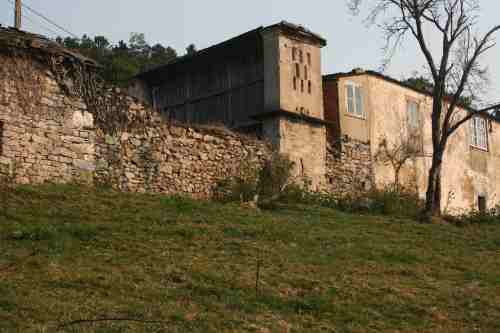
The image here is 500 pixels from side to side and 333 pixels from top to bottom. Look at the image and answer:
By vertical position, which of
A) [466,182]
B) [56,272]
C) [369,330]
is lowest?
[369,330]

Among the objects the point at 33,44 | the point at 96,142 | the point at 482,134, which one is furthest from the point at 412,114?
the point at 33,44

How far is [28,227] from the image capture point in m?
10.4

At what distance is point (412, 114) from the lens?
24.3 metres

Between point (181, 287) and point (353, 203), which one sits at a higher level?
point (353, 203)

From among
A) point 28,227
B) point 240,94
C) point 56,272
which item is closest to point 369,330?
point 56,272

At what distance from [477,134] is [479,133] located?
8.2 inches

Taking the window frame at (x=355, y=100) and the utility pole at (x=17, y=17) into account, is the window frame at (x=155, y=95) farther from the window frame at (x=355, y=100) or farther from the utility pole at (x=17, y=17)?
the window frame at (x=355, y=100)

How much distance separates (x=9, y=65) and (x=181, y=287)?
23.8 ft

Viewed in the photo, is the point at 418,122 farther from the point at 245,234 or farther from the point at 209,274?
the point at 209,274

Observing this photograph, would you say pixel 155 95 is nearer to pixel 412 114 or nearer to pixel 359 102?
pixel 359 102

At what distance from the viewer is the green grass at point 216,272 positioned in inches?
292

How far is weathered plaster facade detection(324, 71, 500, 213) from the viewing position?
849 inches

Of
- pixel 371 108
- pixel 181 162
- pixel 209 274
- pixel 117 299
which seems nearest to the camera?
pixel 117 299

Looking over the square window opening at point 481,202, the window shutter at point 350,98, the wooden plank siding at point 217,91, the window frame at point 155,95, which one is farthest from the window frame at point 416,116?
the window frame at point 155,95
